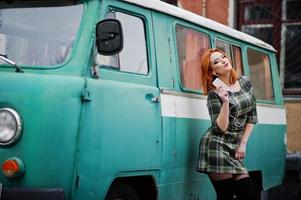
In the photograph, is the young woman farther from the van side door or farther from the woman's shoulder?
the van side door

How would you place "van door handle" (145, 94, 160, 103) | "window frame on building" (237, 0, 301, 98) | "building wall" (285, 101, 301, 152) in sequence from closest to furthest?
"van door handle" (145, 94, 160, 103) → "building wall" (285, 101, 301, 152) → "window frame on building" (237, 0, 301, 98)

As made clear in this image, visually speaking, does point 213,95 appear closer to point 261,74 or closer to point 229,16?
point 261,74

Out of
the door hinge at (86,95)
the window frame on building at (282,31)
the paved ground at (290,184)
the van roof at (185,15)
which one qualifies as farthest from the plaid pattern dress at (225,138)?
the window frame on building at (282,31)

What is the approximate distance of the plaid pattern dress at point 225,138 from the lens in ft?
18.7

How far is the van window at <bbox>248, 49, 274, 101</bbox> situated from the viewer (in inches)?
313

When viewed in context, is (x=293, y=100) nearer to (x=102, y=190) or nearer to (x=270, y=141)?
(x=270, y=141)

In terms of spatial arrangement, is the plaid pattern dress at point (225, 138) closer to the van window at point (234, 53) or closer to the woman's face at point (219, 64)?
the woman's face at point (219, 64)

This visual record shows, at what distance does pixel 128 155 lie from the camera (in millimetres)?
5184

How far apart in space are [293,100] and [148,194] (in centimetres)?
668

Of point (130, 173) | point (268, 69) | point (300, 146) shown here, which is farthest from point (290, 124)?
point (130, 173)

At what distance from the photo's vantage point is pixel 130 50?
17.7 feet

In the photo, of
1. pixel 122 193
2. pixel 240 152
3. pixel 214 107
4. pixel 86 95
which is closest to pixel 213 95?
pixel 214 107

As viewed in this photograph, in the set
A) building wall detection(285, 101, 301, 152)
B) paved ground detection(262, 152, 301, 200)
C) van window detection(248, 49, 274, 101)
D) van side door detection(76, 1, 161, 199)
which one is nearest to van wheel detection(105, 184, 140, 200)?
van side door detection(76, 1, 161, 199)

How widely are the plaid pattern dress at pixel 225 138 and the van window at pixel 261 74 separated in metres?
2.07
